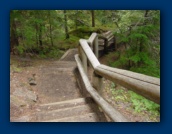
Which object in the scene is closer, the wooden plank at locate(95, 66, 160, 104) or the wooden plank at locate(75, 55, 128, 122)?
the wooden plank at locate(95, 66, 160, 104)

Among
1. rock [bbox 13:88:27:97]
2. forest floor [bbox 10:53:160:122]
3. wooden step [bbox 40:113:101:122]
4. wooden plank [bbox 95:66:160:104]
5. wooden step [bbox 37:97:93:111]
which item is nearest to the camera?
wooden plank [bbox 95:66:160:104]

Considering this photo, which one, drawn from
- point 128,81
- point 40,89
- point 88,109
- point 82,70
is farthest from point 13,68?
point 128,81

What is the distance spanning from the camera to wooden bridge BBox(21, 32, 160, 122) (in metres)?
2.46

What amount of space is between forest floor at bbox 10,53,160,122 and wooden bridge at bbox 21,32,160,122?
0.19 meters

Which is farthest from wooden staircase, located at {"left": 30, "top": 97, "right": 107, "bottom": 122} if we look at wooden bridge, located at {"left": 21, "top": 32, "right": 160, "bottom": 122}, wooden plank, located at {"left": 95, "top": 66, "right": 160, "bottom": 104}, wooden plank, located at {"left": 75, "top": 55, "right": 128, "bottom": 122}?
wooden plank, located at {"left": 95, "top": 66, "right": 160, "bottom": 104}

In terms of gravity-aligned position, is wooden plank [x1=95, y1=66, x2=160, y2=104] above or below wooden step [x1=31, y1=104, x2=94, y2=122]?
above

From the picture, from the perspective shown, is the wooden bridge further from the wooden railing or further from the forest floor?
the forest floor

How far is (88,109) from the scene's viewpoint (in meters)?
3.83

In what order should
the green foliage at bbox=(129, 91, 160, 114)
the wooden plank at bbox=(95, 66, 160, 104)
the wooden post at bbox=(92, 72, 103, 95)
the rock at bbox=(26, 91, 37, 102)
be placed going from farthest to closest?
the green foliage at bbox=(129, 91, 160, 114) → the rock at bbox=(26, 91, 37, 102) → the wooden post at bbox=(92, 72, 103, 95) → the wooden plank at bbox=(95, 66, 160, 104)

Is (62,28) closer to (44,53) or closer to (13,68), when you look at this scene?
(44,53)

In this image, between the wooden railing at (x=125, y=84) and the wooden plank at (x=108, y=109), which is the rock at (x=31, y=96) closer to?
the wooden plank at (x=108, y=109)

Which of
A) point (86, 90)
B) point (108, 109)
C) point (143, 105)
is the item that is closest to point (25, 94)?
point (86, 90)

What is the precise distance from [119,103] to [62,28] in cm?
512

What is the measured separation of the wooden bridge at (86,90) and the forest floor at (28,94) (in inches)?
7.4
